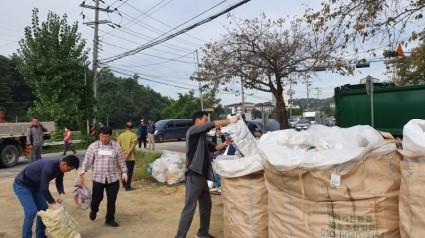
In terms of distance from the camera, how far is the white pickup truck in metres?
13.5

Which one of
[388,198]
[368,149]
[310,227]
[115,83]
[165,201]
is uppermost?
[115,83]

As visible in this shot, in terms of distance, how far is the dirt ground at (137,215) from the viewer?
5117mm

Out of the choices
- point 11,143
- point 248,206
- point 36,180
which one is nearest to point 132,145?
point 36,180

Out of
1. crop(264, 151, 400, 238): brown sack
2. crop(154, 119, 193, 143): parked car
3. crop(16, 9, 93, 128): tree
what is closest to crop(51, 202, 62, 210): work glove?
crop(264, 151, 400, 238): brown sack

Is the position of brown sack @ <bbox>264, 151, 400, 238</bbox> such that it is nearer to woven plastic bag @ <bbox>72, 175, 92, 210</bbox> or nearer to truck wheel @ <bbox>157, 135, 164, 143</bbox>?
woven plastic bag @ <bbox>72, 175, 92, 210</bbox>

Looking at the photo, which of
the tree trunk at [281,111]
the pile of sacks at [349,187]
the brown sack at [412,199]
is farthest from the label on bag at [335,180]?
the tree trunk at [281,111]

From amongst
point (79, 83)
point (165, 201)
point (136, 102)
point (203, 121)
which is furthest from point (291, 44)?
point (136, 102)

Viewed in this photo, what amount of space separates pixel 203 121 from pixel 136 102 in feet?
221

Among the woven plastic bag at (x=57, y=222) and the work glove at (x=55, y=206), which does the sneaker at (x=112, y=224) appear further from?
the work glove at (x=55, y=206)

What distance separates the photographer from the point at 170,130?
26.1m

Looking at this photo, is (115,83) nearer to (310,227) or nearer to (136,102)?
(136,102)

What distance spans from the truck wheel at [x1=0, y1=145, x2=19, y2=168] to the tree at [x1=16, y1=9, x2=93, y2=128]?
22.4 ft

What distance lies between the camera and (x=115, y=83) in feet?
234

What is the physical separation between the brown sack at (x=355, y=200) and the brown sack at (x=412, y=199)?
17 centimetres
